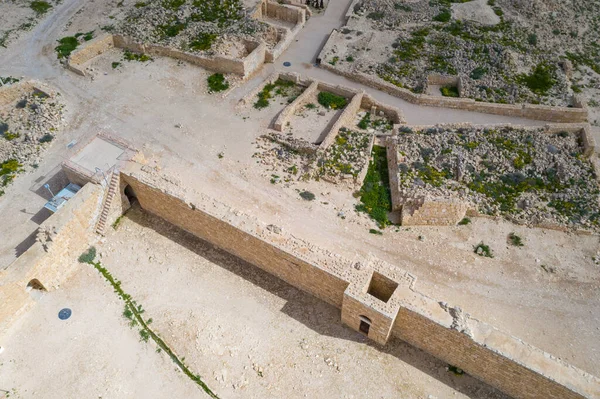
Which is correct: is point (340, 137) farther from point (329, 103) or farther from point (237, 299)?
point (237, 299)

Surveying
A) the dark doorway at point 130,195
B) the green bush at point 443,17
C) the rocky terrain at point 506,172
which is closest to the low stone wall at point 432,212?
the rocky terrain at point 506,172

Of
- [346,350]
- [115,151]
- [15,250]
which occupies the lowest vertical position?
[346,350]

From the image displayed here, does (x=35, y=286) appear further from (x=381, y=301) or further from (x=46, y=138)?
(x=381, y=301)

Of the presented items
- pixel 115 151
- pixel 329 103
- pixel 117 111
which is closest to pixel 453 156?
pixel 329 103

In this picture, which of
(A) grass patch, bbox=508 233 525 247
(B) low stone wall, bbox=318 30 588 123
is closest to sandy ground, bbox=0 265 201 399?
(A) grass patch, bbox=508 233 525 247

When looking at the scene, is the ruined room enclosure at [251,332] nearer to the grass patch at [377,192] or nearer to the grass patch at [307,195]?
the grass patch at [307,195]

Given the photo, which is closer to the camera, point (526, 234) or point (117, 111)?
point (526, 234)
